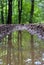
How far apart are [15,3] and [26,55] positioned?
850 inches

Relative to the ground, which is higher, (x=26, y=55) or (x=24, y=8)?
(x=26, y=55)

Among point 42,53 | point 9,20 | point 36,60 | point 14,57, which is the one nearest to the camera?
point 36,60

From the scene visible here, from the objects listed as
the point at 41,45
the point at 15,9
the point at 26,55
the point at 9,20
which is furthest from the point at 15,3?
the point at 26,55

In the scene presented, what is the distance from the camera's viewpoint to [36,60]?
23.5 ft

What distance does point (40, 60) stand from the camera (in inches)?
284

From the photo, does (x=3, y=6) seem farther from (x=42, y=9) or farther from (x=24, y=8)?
Result: (x=42, y=9)

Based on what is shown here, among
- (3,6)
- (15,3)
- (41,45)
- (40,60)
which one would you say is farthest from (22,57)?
(15,3)

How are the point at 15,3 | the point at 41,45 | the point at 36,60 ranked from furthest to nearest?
the point at 15,3, the point at 41,45, the point at 36,60

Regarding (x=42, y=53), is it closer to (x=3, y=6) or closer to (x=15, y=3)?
(x=3, y=6)

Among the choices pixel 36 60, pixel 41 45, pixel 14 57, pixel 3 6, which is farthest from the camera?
pixel 3 6

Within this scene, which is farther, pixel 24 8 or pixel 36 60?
pixel 24 8

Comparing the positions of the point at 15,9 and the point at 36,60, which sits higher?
the point at 36,60

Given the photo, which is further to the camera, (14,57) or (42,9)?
(42,9)

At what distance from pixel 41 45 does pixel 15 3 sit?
19538 mm
